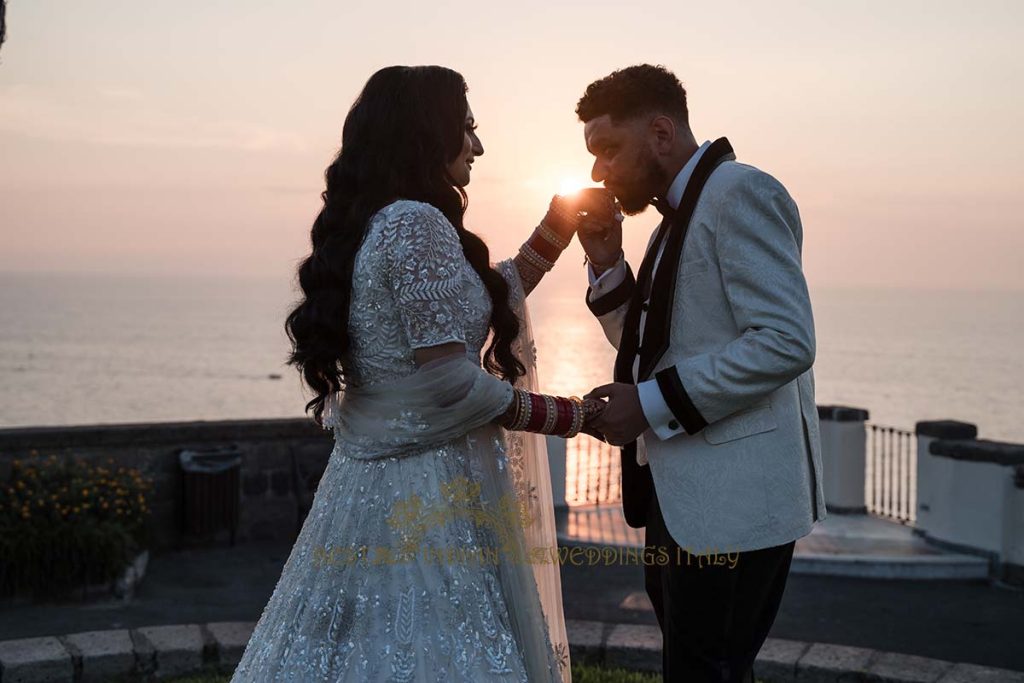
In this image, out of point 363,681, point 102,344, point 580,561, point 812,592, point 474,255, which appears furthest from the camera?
point 102,344

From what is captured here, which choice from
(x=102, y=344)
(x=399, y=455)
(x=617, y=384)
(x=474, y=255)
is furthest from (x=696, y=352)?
(x=102, y=344)

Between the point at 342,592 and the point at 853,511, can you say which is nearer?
the point at 342,592

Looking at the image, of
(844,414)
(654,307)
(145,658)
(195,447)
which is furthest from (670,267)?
(844,414)

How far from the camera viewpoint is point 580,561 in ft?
32.1

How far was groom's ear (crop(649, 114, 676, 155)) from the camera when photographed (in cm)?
357

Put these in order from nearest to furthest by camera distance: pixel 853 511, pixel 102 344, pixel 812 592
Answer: pixel 812 592 < pixel 853 511 < pixel 102 344

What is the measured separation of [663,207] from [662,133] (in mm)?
226

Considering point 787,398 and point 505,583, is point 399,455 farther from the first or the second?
point 787,398

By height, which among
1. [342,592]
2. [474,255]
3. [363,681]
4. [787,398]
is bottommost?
[363,681]

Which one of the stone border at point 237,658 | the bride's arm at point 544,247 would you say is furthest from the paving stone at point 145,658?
the bride's arm at point 544,247

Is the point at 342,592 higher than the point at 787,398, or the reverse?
the point at 787,398

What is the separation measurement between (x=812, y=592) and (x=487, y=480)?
6250mm

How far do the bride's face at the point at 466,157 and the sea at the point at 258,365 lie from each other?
105ft

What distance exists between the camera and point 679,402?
131 inches
